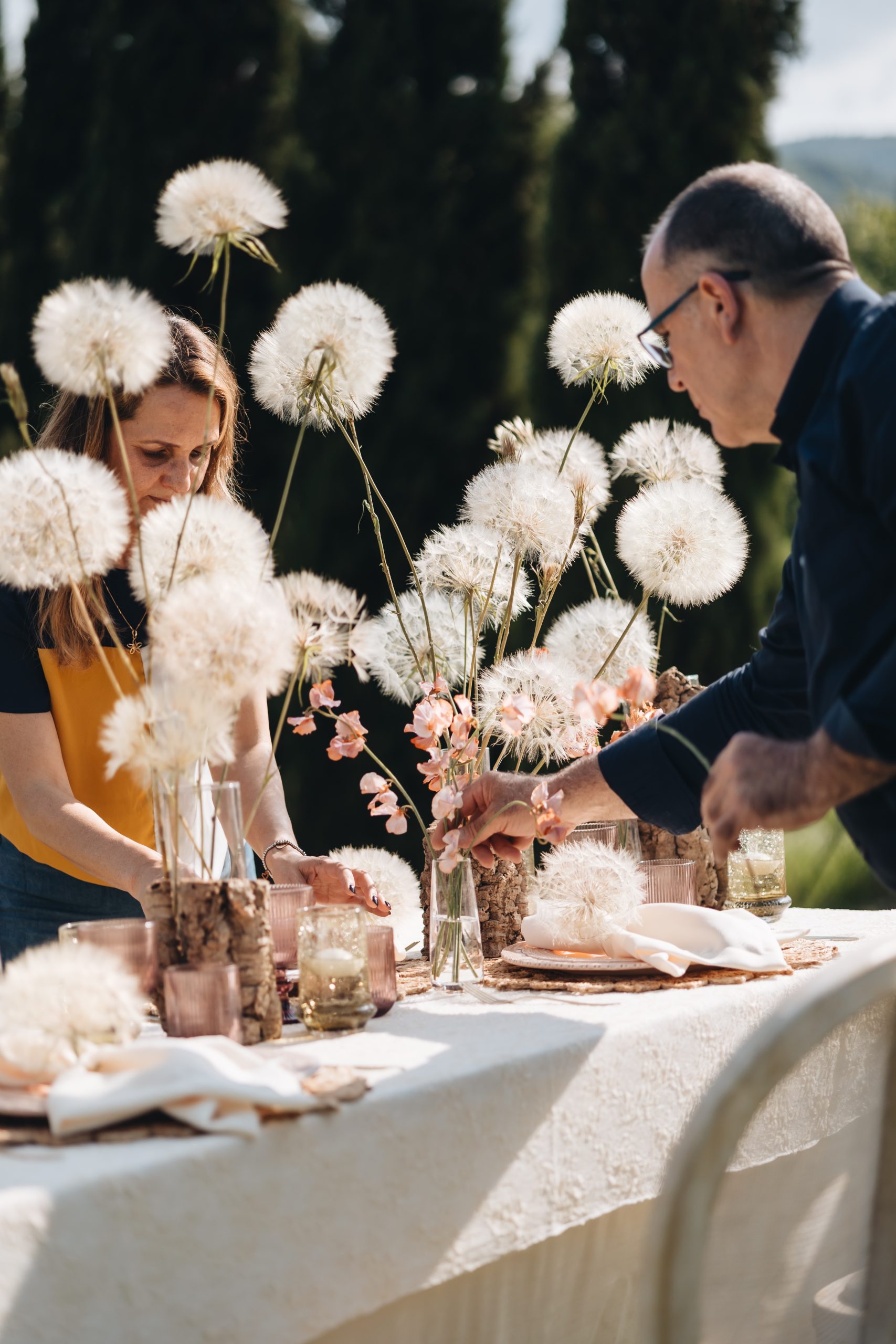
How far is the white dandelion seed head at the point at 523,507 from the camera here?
1773mm

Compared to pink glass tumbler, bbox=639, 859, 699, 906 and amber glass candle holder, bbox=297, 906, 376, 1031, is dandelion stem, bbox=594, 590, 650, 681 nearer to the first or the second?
pink glass tumbler, bbox=639, 859, 699, 906

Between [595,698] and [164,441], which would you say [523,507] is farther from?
[164,441]

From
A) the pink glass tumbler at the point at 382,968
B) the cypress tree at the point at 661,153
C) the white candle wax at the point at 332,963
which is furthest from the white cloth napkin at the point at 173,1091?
the cypress tree at the point at 661,153

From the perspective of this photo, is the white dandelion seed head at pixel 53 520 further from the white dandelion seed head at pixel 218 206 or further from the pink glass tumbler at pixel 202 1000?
the pink glass tumbler at pixel 202 1000

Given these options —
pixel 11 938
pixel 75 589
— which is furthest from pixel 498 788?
pixel 11 938

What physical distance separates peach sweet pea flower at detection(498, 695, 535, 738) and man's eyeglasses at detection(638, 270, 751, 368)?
1.57 feet

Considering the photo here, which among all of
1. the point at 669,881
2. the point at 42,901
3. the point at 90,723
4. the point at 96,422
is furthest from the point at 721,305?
the point at 42,901

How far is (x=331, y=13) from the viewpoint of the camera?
585 centimetres

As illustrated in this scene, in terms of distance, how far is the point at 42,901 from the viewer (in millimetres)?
2160

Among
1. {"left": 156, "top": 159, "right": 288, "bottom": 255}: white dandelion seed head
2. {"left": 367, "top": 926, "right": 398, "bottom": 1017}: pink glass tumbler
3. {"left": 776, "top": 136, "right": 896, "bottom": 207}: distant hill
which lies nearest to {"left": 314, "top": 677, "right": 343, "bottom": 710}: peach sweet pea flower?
{"left": 367, "top": 926, "right": 398, "bottom": 1017}: pink glass tumbler

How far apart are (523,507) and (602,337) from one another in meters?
0.34

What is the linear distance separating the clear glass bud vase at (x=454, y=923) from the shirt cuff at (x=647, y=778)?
260mm

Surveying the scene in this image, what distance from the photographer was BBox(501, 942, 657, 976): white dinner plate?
1.67 meters

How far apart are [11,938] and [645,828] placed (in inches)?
→ 43.6
